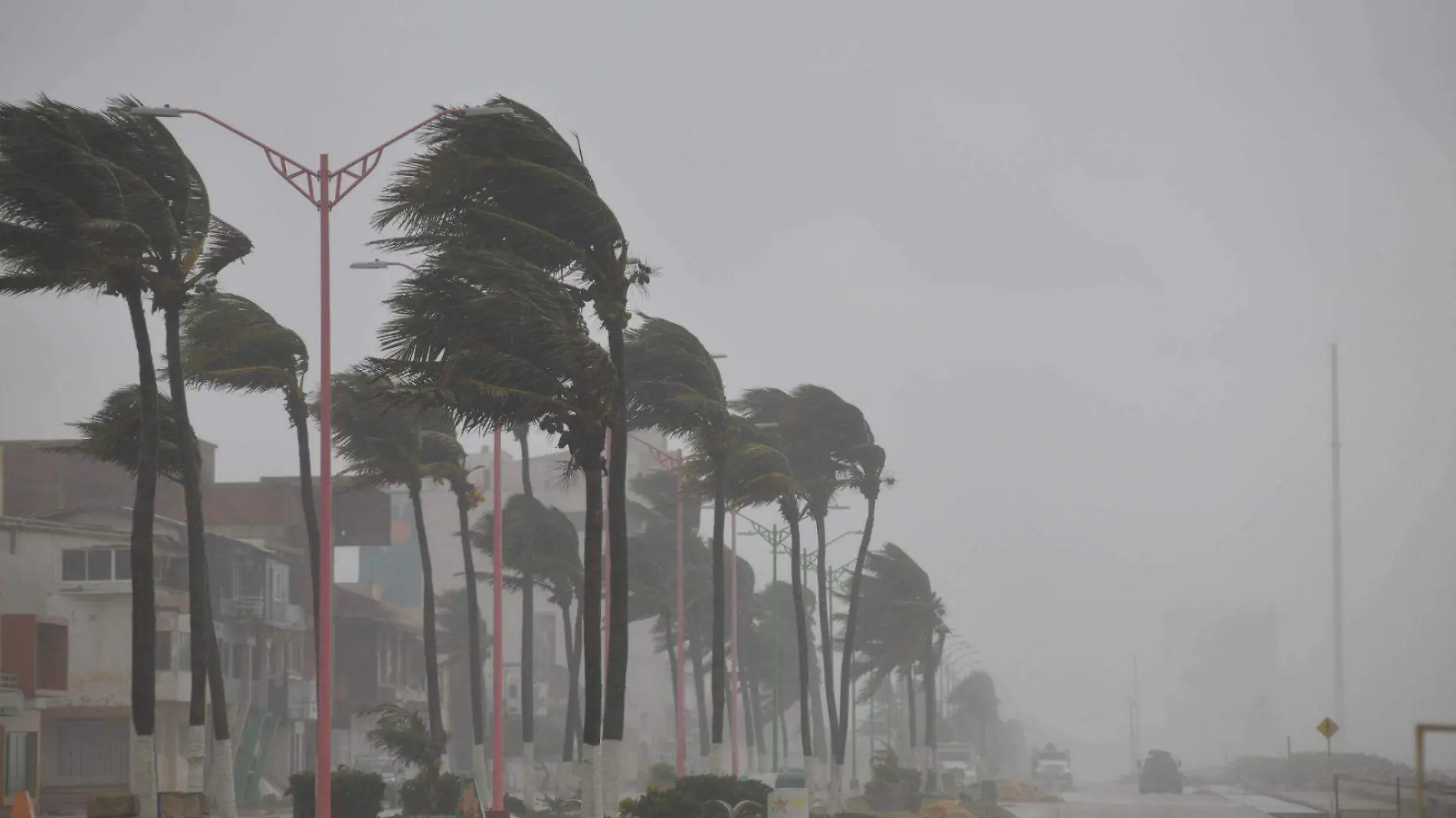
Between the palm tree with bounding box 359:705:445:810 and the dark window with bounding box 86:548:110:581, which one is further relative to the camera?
the dark window with bounding box 86:548:110:581

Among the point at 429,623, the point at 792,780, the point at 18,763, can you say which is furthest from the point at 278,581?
the point at 429,623

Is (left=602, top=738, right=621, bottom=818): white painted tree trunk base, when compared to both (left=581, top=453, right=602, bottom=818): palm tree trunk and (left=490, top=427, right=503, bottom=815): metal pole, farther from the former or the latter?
(left=490, top=427, right=503, bottom=815): metal pole

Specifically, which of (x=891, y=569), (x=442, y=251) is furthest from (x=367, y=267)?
(x=891, y=569)

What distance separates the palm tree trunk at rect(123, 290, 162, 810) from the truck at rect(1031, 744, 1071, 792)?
317 feet

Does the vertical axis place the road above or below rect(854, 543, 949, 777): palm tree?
below

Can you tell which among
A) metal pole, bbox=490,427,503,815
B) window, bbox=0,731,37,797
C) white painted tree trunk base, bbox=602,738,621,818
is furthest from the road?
white painted tree trunk base, bbox=602,738,621,818

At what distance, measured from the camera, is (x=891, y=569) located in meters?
106

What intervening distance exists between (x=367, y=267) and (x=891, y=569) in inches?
2623

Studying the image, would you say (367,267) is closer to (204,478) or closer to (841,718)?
(841,718)

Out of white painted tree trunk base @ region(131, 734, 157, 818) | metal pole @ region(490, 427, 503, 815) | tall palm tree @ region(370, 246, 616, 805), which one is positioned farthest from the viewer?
metal pole @ region(490, 427, 503, 815)

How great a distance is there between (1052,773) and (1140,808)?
46.9 m

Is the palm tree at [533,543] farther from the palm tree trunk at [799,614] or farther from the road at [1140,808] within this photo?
the road at [1140,808]

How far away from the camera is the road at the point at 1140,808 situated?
7575 cm

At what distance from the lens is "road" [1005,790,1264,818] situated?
75.8m
